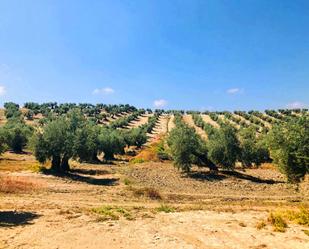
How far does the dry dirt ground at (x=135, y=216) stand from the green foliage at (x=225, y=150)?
54.5 ft

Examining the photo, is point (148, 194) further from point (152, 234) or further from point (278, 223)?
point (152, 234)

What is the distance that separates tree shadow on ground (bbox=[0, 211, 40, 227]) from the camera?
2856cm

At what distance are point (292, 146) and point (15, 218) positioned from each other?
86.7 feet

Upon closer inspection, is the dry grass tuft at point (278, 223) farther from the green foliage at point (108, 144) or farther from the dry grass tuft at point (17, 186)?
the green foliage at point (108, 144)

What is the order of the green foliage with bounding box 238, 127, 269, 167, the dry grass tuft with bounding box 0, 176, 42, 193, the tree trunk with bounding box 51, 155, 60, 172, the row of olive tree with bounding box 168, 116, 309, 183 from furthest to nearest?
the green foliage with bounding box 238, 127, 269, 167
the tree trunk with bounding box 51, 155, 60, 172
the dry grass tuft with bounding box 0, 176, 42, 193
the row of olive tree with bounding box 168, 116, 309, 183

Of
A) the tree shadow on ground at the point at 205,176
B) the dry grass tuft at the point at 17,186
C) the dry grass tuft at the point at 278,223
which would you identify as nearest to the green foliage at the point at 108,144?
the tree shadow on ground at the point at 205,176

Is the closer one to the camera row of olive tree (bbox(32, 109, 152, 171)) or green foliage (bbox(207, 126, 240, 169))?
row of olive tree (bbox(32, 109, 152, 171))

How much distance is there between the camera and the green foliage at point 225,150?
75.8m

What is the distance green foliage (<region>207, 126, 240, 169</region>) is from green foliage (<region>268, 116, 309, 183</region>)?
31.5m

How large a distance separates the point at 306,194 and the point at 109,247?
3933 centimetres

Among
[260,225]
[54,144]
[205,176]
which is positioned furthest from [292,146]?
[54,144]

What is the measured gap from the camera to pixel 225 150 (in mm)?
75812

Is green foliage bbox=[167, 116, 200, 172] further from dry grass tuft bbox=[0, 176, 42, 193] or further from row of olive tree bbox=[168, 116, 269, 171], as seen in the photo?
dry grass tuft bbox=[0, 176, 42, 193]

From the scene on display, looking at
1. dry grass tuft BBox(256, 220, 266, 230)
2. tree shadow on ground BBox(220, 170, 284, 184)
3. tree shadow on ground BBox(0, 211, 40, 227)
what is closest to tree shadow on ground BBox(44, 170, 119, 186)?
tree shadow on ground BBox(220, 170, 284, 184)
